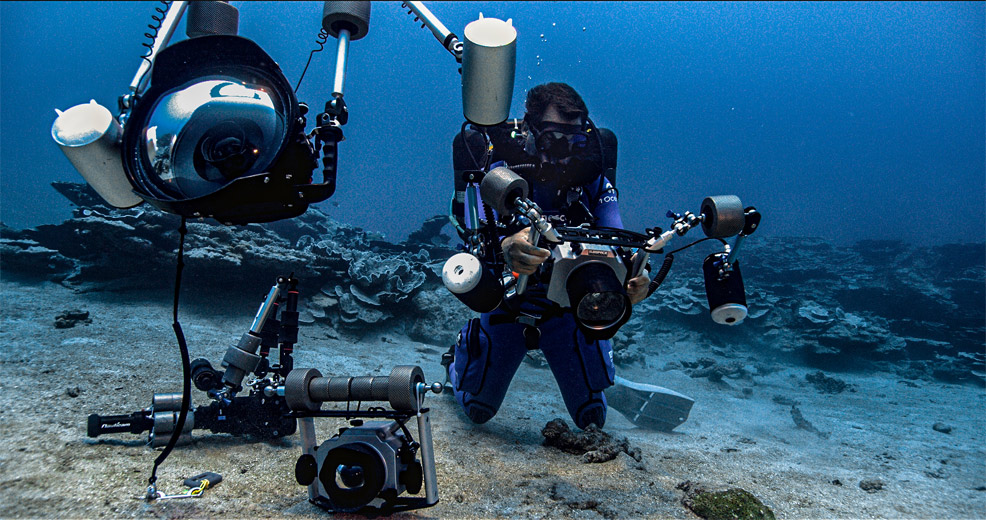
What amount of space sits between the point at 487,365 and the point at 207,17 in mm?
3191

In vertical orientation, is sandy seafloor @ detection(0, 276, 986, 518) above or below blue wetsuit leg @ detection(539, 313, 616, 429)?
below

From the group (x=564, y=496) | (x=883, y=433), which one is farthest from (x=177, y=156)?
(x=883, y=433)

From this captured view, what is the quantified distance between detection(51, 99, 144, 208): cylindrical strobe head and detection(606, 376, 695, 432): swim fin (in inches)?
185

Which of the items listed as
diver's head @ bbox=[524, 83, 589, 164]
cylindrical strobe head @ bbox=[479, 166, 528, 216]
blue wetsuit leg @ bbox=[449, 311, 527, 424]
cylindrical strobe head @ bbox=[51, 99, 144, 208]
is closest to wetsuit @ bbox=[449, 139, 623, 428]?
blue wetsuit leg @ bbox=[449, 311, 527, 424]

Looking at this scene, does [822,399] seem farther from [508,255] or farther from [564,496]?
[508,255]

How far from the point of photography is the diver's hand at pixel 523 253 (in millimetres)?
2379

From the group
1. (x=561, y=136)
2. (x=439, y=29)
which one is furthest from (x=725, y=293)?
(x=439, y=29)

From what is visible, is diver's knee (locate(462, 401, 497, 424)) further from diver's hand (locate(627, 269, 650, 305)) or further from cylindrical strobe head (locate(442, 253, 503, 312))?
diver's hand (locate(627, 269, 650, 305))

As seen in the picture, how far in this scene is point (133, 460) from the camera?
2.45m

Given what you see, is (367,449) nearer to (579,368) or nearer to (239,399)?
(239,399)

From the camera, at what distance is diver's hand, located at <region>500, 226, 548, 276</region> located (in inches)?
93.7

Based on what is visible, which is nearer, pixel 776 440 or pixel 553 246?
pixel 553 246

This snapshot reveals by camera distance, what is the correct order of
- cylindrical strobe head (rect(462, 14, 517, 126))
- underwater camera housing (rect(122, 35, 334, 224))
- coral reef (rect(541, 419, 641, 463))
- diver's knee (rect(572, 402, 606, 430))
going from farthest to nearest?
diver's knee (rect(572, 402, 606, 430)), coral reef (rect(541, 419, 641, 463)), cylindrical strobe head (rect(462, 14, 517, 126)), underwater camera housing (rect(122, 35, 334, 224))

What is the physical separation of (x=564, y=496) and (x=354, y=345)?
5655 mm
